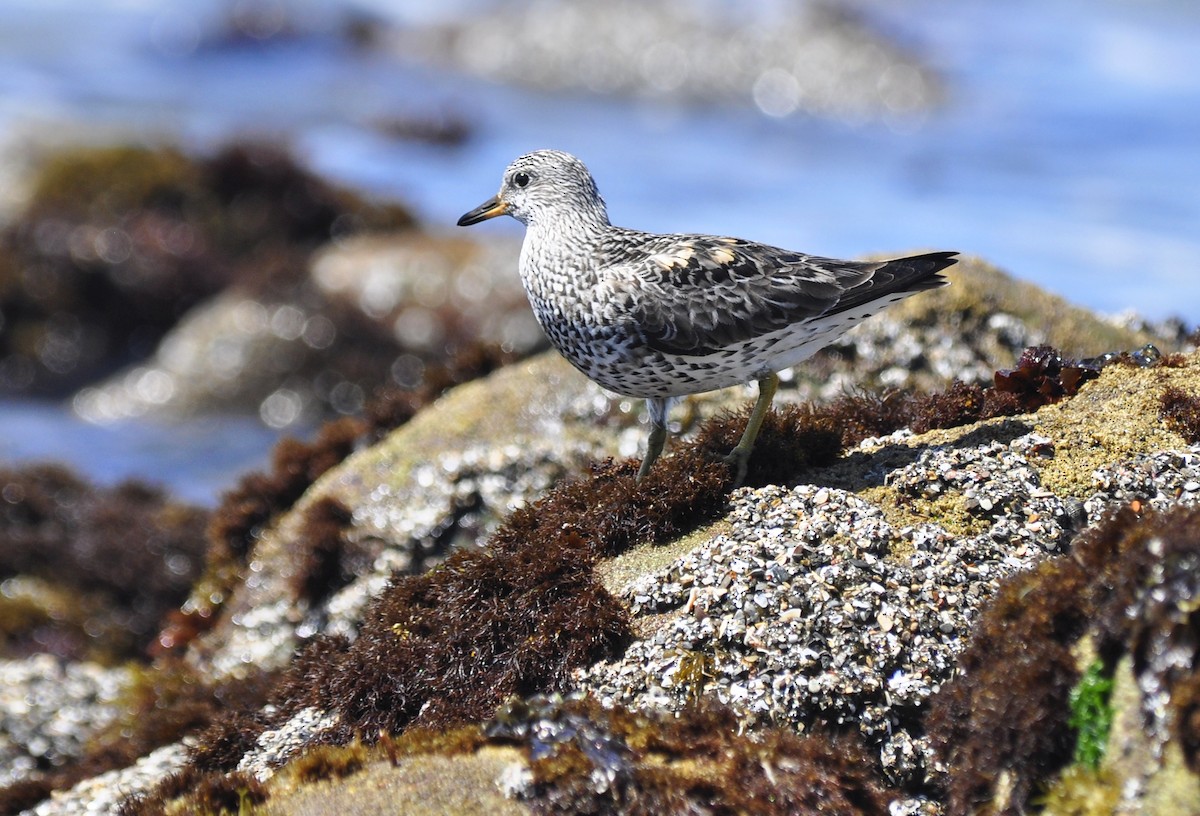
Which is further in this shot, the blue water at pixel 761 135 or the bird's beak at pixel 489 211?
the blue water at pixel 761 135

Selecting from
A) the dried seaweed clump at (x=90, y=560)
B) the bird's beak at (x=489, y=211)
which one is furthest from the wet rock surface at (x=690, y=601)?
the bird's beak at (x=489, y=211)

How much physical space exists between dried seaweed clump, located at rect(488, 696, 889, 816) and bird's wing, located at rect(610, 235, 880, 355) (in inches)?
99.3

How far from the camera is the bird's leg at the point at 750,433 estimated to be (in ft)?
24.7

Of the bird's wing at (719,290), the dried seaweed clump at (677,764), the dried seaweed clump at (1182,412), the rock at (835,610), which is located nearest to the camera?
the dried seaweed clump at (677,764)

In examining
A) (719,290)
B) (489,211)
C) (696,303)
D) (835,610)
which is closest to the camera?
(835,610)

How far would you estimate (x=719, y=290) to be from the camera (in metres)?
7.90

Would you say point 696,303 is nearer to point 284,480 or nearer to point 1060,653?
point 1060,653

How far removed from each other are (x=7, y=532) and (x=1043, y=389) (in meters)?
11.5

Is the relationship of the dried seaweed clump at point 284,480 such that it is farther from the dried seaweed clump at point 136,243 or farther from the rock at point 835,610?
the dried seaweed clump at point 136,243

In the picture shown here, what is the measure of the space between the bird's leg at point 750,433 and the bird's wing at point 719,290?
35cm

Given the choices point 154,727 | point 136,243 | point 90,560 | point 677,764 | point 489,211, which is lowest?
point 154,727

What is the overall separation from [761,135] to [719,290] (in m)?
22.3

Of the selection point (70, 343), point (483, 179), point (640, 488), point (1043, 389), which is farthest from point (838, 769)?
point (483, 179)

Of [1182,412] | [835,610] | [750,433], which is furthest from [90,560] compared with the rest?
[1182,412]
